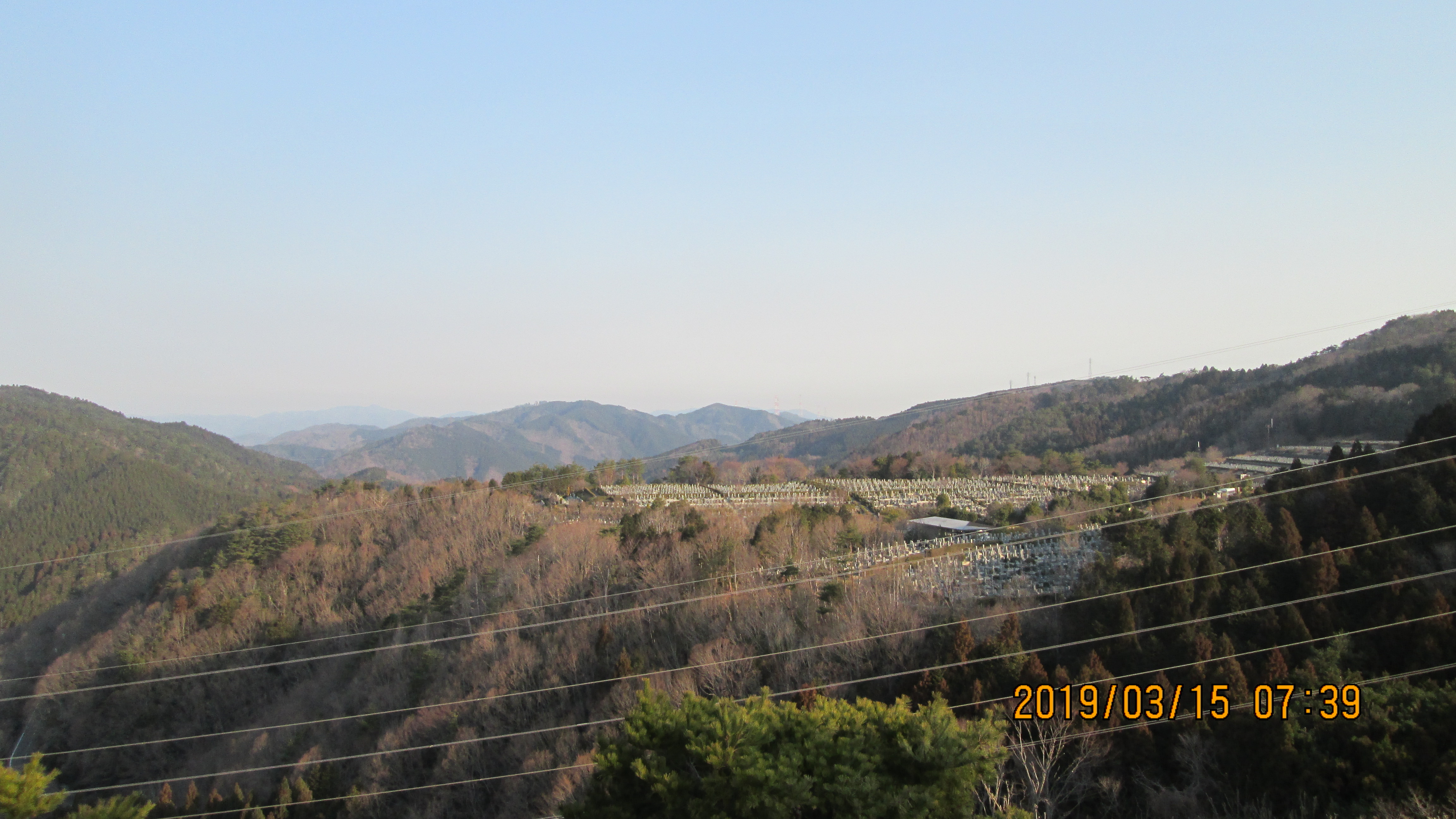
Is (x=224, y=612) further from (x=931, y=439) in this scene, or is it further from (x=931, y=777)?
(x=931, y=439)

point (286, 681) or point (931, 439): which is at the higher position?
point (931, 439)

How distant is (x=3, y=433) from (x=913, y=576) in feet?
521

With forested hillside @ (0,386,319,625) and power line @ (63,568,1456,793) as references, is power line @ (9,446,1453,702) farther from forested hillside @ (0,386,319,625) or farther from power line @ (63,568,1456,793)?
forested hillside @ (0,386,319,625)

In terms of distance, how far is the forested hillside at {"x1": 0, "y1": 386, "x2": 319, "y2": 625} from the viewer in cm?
8294

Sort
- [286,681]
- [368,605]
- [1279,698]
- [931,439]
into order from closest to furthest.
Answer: [1279,698] < [286,681] < [368,605] < [931,439]

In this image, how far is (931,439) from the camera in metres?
69.7

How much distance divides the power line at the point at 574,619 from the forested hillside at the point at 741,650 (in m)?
0.21

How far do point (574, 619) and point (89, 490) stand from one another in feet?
390

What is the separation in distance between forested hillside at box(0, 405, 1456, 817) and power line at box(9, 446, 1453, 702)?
209mm

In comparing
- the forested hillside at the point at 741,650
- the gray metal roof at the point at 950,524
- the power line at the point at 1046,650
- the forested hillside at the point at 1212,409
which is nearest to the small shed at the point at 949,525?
the gray metal roof at the point at 950,524

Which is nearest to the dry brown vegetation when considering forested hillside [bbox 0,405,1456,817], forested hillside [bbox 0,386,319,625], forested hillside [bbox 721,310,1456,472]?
forested hillside [bbox 0,405,1456,817]

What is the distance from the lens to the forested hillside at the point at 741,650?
523 inches

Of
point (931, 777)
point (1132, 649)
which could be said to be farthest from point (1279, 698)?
point (931, 777)

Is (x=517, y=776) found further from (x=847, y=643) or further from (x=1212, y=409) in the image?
(x=1212, y=409)
